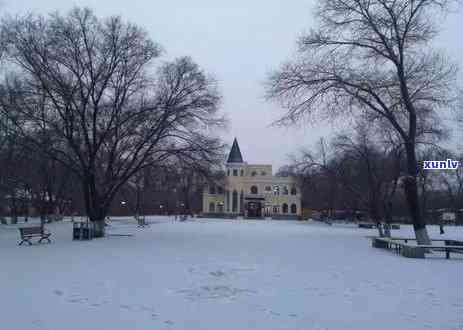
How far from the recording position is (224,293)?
9344 millimetres

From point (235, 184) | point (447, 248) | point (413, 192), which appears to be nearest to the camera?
point (447, 248)

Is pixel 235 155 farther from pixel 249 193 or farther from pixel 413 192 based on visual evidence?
pixel 413 192

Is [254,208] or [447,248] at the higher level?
[254,208]

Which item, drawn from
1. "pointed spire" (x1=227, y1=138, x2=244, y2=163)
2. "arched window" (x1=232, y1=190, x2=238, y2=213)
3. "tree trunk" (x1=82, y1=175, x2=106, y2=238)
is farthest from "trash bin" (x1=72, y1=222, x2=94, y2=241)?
"pointed spire" (x1=227, y1=138, x2=244, y2=163)

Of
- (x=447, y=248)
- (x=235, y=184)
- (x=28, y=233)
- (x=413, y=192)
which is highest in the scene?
(x=235, y=184)

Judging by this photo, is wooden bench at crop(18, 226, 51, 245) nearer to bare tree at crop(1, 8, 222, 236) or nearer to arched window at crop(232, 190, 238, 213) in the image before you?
bare tree at crop(1, 8, 222, 236)

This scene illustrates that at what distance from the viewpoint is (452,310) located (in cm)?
806

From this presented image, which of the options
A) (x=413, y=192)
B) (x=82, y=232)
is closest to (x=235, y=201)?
(x=82, y=232)

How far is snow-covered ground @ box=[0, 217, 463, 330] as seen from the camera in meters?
7.11

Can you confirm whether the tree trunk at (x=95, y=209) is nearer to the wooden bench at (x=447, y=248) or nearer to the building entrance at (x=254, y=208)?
the wooden bench at (x=447, y=248)

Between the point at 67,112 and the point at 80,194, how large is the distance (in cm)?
3233

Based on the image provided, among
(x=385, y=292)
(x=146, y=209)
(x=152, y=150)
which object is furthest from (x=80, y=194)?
(x=385, y=292)

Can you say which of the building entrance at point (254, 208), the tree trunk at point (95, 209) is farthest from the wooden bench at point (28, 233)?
the building entrance at point (254, 208)

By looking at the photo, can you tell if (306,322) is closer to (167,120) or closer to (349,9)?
(349,9)
